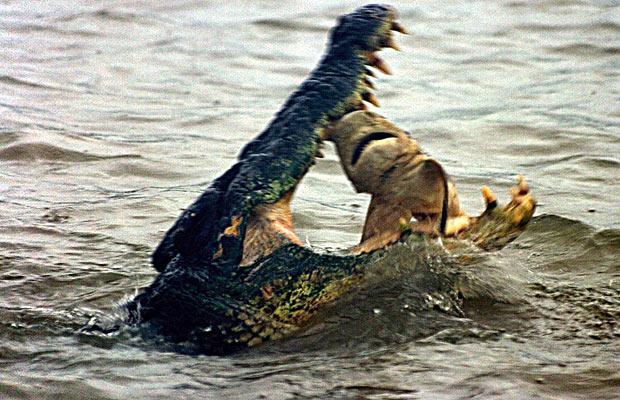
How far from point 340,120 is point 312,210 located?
7.70 ft

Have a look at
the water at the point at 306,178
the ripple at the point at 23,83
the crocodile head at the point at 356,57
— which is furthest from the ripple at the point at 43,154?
the crocodile head at the point at 356,57

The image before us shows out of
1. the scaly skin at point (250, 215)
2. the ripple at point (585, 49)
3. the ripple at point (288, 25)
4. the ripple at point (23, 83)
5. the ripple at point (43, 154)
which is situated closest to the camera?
the scaly skin at point (250, 215)

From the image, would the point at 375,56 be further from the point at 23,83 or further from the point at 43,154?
the point at 23,83

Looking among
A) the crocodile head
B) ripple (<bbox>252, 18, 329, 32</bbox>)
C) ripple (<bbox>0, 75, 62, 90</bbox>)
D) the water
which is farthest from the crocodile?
ripple (<bbox>252, 18, 329, 32</bbox>)

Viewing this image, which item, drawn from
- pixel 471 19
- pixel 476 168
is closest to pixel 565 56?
pixel 471 19

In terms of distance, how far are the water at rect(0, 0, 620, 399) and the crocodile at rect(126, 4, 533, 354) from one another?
0.36 feet

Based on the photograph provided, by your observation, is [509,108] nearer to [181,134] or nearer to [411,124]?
[411,124]

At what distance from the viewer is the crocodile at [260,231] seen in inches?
Result: 138

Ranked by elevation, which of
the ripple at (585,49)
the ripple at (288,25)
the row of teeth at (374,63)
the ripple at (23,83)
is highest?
the row of teeth at (374,63)

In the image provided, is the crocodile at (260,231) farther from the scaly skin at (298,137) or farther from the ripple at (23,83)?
the ripple at (23,83)

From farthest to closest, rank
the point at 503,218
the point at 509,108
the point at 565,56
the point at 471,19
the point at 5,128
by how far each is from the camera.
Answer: the point at 471,19
the point at 565,56
the point at 509,108
the point at 5,128
the point at 503,218

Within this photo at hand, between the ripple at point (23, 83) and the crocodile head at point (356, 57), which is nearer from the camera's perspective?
the crocodile head at point (356, 57)

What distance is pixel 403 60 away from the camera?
9586mm

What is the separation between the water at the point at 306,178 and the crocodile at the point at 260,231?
111mm
